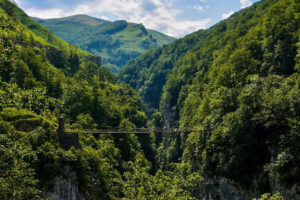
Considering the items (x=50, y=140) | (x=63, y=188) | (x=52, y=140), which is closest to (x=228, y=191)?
(x=63, y=188)

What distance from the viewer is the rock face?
29.0m

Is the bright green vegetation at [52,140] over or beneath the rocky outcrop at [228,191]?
over

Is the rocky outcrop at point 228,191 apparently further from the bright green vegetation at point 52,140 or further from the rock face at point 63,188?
the rock face at point 63,188

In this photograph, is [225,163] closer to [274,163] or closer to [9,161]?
[274,163]

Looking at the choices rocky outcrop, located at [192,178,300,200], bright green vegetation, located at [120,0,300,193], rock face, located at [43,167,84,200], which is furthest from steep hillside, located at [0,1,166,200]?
bright green vegetation, located at [120,0,300,193]

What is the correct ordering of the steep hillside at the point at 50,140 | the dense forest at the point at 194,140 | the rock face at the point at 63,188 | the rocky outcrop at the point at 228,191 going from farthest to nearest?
the rocky outcrop at the point at 228,191 → the rock face at the point at 63,188 → the dense forest at the point at 194,140 → the steep hillside at the point at 50,140

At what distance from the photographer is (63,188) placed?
3014 centimetres

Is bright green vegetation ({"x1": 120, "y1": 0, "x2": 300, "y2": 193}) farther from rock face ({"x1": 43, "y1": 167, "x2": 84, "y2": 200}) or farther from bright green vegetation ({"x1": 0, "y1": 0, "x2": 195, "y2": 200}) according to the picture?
rock face ({"x1": 43, "y1": 167, "x2": 84, "y2": 200})

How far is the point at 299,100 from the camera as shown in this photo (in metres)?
32.2

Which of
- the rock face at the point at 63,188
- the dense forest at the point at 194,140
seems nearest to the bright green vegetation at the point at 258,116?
the dense forest at the point at 194,140

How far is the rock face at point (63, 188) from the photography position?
95.2 ft

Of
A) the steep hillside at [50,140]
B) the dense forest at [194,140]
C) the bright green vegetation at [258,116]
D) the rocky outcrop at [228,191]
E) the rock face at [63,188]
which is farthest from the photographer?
the bright green vegetation at [258,116]

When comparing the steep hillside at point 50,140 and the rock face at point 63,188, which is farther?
the rock face at point 63,188

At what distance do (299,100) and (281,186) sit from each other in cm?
1078
